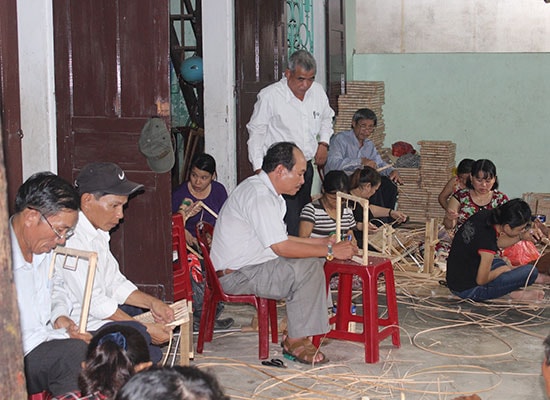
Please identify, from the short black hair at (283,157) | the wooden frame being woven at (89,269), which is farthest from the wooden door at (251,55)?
the wooden frame being woven at (89,269)

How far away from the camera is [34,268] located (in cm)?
347

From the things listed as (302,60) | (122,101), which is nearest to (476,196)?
(302,60)

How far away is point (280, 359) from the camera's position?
16.6 feet

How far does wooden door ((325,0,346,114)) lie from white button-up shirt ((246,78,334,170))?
2.76m

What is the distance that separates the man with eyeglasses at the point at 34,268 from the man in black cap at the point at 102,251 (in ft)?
1.22

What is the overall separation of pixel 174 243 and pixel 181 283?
245mm

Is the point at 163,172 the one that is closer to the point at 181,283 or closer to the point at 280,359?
the point at 181,283

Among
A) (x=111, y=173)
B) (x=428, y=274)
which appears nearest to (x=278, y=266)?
(x=111, y=173)

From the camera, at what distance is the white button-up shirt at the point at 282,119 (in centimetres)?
665

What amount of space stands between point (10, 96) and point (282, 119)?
2.35 meters

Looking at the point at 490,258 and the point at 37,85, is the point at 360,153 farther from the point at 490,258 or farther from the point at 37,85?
the point at 37,85

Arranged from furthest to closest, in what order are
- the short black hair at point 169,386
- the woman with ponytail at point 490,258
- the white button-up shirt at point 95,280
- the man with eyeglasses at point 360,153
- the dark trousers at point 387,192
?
1. the dark trousers at point 387,192
2. the man with eyeglasses at point 360,153
3. the woman with ponytail at point 490,258
4. the white button-up shirt at point 95,280
5. the short black hair at point 169,386

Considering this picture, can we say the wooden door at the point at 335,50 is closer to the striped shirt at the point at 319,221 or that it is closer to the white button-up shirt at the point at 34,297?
the striped shirt at the point at 319,221

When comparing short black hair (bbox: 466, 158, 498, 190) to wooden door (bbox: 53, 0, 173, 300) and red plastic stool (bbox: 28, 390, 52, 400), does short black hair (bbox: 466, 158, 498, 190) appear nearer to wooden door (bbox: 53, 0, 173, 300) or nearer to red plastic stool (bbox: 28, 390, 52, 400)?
wooden door (bbox: 53, 0, 173, 300)
